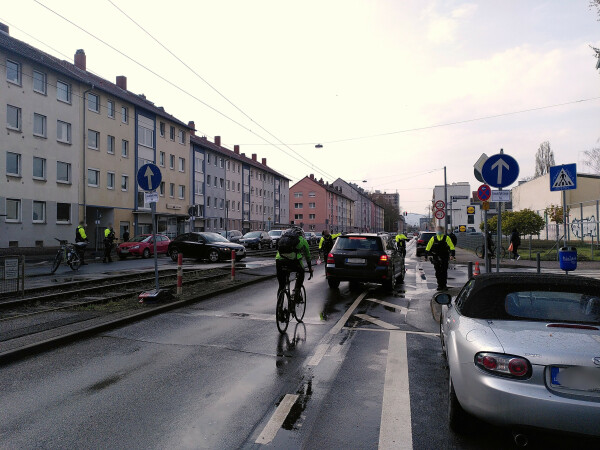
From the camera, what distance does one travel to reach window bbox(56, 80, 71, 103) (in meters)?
32.1

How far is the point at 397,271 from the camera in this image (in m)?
13.1

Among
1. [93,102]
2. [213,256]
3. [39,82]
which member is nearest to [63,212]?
[39,82]

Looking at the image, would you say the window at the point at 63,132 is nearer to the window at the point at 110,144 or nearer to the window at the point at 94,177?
the window at the point at 94,177

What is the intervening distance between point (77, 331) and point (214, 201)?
52304mm

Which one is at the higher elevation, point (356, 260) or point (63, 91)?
point (63, 91)

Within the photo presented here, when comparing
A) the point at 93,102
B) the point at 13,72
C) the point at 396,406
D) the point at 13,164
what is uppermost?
the point at 93,102

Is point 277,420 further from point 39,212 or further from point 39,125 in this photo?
point 39,125

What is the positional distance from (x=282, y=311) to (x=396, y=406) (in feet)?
10.7

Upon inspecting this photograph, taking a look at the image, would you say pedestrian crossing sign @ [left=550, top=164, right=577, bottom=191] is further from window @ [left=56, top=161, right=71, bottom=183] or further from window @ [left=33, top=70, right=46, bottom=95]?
window @ [left=33, top=70, right=46, bottom=95]

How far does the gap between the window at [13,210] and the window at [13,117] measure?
4.60 metres

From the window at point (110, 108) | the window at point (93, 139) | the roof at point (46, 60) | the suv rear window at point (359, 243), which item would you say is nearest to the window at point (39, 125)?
the roof at point (46, 60)

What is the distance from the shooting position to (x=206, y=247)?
23141 mm

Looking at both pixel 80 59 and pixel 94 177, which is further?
pixel 80 59

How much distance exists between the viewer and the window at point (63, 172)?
32119mm
